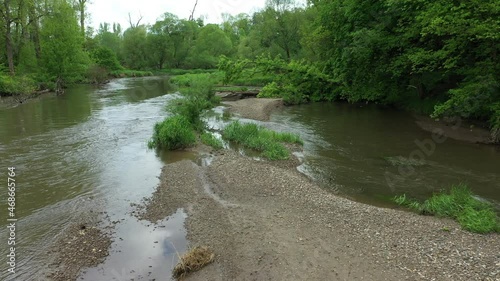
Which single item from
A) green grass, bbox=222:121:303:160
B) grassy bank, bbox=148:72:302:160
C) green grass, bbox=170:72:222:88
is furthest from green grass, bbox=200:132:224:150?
green grass, bbox=170:72:222:88

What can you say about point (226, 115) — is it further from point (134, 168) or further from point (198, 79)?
point (134, 168)

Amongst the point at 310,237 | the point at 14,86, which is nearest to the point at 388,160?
the point at 310,237

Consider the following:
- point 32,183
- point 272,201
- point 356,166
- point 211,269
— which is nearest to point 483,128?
point 356,166

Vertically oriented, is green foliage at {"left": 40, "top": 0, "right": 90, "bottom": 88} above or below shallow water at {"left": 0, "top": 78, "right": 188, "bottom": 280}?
above

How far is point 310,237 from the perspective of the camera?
8.91 metres

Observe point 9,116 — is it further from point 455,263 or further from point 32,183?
point 455,263

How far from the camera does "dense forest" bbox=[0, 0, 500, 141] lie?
19062 mm

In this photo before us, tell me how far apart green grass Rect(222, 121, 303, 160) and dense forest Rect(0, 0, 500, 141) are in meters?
9.25

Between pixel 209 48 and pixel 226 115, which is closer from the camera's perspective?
pixel 226 115

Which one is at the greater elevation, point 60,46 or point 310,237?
point 60,46

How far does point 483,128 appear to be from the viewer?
2044cm

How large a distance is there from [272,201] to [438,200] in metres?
5.27

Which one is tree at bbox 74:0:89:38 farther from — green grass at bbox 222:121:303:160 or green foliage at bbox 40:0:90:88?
green grass at bbox 222:121:303:160

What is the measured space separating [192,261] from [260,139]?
1114 cm
